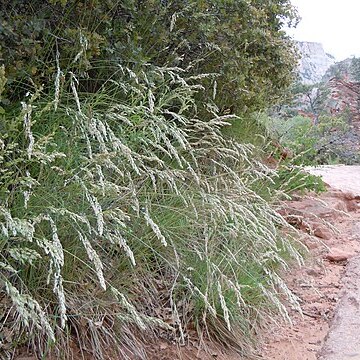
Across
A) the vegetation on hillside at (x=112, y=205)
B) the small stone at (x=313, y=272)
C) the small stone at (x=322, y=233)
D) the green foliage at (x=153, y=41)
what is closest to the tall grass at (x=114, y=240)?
the vegetation on hillside at (x=112, y=205)

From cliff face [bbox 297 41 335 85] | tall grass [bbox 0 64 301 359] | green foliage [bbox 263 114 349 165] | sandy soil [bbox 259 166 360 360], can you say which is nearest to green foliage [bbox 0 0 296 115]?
tall grass [bbox 0 64 301 359]

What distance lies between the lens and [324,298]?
2734 mm

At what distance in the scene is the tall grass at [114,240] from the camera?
1.64 metres

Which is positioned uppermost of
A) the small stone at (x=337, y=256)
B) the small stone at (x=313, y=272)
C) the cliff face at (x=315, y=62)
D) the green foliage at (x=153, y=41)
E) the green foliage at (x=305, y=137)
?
the cliff face at (x=315, y=62)

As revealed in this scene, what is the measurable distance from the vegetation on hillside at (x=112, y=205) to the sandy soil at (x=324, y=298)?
151mm

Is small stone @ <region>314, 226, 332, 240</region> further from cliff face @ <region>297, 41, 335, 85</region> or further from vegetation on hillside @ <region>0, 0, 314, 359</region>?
cliff face @ <region>297, 41, 335, 85</region>

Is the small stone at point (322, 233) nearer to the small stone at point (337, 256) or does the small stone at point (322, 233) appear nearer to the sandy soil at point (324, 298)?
the sandy soil at point (324, 298)

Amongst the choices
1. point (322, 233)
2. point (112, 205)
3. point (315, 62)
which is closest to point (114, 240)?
point (112, 205)

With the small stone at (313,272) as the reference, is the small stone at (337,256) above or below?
above

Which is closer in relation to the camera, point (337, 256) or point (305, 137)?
point (337, 256)

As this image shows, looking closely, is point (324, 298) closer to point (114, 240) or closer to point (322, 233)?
point (322, 233)

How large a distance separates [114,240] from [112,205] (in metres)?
0.23

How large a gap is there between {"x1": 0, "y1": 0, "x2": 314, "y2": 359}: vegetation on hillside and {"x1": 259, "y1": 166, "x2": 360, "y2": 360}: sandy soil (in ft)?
0.50

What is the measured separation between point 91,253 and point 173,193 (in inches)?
38.7
